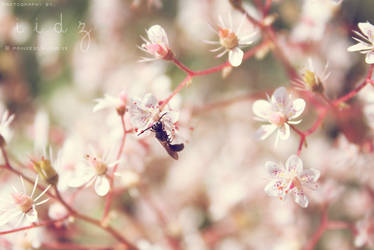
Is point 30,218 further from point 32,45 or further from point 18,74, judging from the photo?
point 18,74

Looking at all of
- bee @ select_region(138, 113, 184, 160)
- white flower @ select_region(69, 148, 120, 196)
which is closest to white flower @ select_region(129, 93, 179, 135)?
bee @ select_region(138, 113, 184, 160)

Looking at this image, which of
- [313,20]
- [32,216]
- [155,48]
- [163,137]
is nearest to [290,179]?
[163,137]

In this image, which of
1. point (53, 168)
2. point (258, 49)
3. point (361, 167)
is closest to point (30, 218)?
point (53, 168)

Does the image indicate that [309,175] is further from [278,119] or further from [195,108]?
[195,108]

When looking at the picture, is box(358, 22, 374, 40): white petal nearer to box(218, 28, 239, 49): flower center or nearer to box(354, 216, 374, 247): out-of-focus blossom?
box(218, 28, 239, 49): flower center

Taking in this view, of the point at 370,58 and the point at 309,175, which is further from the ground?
the point at 370,58

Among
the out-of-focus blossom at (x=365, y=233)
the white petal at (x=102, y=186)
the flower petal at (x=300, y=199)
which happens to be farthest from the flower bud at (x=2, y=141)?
the out-of-focus blossom at (x=365, y=233)

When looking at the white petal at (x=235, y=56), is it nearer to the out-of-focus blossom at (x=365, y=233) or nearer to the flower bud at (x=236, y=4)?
the flower bud at (x=236, y=4)
